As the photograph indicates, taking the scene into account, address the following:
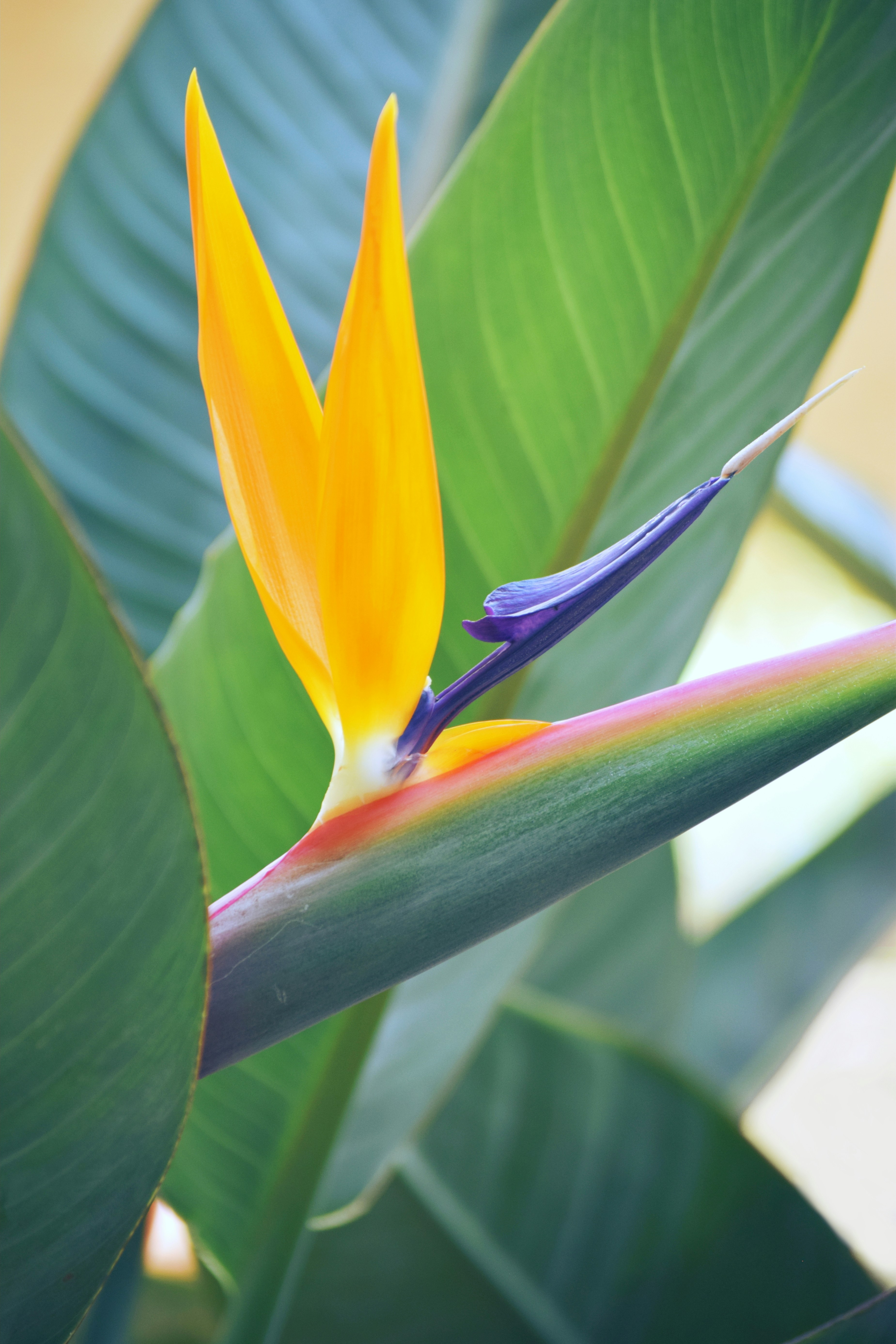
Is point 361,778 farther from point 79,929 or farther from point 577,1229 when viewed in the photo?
point 577,1229

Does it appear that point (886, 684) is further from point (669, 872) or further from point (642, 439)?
point (669, 872)

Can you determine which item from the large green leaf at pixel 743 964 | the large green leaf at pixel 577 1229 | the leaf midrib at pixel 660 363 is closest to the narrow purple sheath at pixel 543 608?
the leaf midrib at pixel 660 363

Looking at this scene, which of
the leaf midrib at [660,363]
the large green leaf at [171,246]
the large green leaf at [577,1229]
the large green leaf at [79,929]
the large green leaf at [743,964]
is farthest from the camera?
the large green leaf at [743,964]

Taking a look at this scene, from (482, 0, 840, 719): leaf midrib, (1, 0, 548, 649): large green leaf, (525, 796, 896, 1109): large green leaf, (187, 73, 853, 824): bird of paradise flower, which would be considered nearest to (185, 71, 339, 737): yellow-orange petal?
(187, 73, 853, 824): bird of paradise flower

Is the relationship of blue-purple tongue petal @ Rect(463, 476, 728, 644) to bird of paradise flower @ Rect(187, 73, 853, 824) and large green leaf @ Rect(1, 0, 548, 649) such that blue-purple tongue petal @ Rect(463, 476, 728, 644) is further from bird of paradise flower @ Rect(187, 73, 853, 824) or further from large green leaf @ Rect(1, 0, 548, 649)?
large green leaf @ Rect(1, 0, 548, 649)

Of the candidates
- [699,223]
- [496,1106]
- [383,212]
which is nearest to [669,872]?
[496,1106]

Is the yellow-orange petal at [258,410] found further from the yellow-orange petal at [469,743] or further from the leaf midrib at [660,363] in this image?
the leaf midrib at [660,363]
